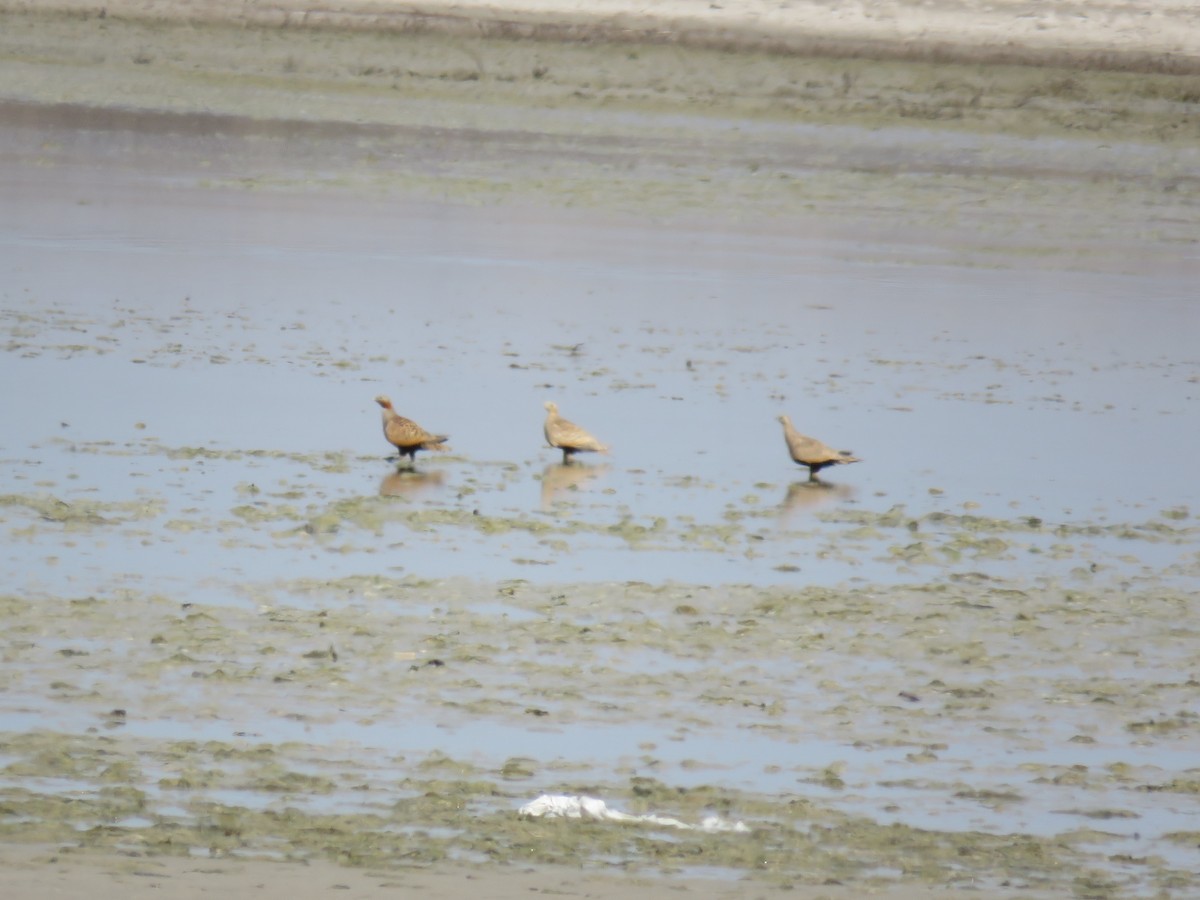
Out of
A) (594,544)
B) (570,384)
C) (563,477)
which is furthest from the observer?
(570,384)

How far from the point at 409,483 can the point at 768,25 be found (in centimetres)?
2871

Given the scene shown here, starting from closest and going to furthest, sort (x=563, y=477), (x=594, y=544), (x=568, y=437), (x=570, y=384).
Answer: (x=594, y=544) < (x=563, y=477) < (x=568, y=437) < (x=570, y=384)

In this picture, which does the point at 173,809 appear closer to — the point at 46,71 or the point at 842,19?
the point at 46,71

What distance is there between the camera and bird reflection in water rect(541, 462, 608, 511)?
411 inches

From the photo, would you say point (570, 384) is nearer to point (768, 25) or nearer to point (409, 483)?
point (409, 483)

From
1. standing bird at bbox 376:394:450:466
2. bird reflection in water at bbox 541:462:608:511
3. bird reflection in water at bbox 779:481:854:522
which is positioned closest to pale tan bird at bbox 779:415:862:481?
bird reflection in water at bbox 779:481:854:522

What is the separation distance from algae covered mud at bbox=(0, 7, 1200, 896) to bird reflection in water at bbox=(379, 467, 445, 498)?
30 millimetres

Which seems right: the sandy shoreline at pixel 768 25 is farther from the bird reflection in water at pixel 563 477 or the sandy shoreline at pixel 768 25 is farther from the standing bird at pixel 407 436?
the standing bird at pixel 407 436

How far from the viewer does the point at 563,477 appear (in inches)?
428

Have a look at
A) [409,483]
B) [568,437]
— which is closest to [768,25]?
[568,437]

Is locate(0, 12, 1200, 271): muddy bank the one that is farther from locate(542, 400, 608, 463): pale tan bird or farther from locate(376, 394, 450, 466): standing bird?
locate(376, 394, 450, 466): standing bird

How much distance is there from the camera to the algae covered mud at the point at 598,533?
6117mm

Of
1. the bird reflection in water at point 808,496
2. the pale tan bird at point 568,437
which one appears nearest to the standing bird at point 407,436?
the pale tan bird at point 568,437

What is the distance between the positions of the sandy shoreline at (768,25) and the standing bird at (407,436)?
27.3 meters
